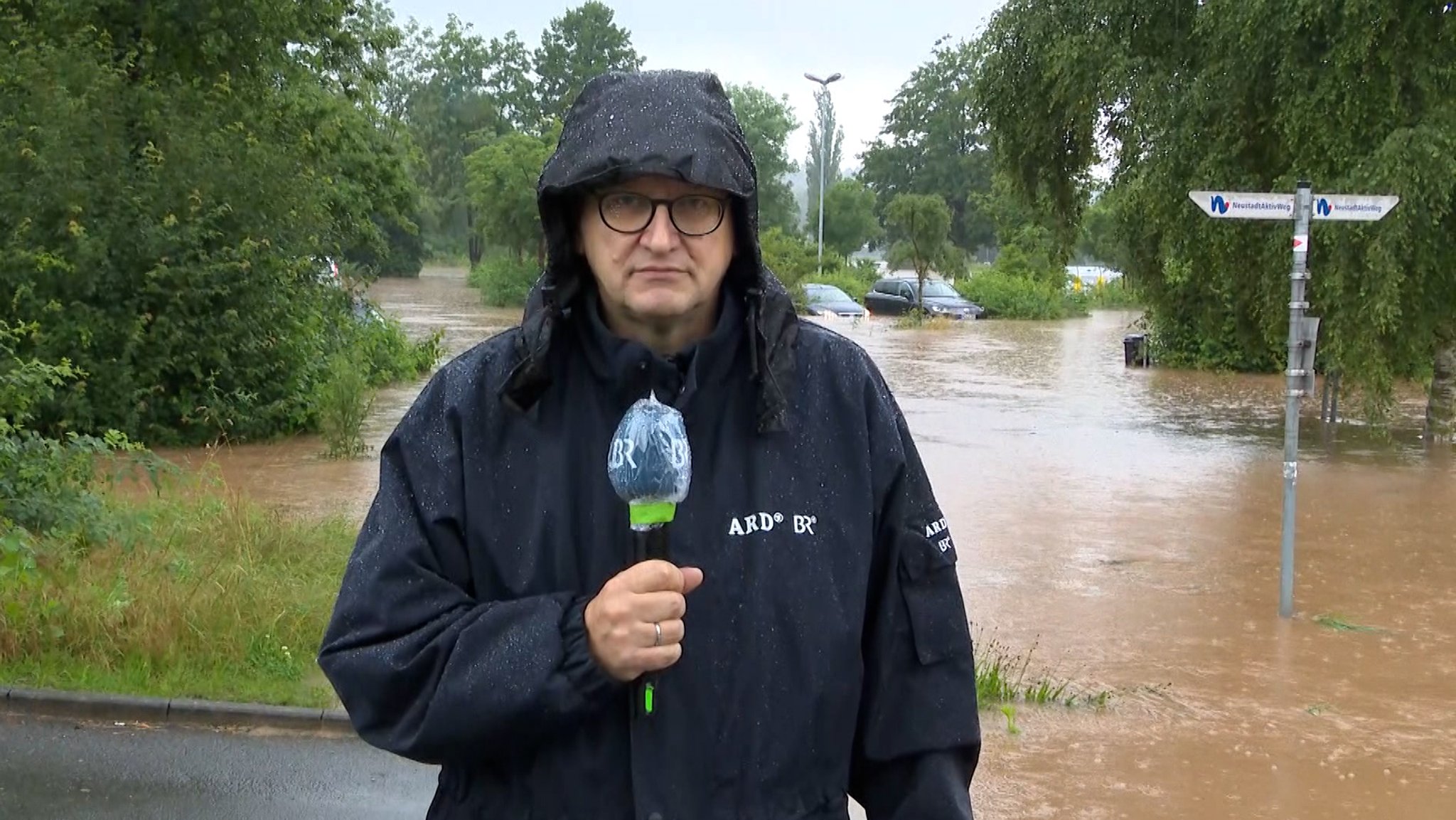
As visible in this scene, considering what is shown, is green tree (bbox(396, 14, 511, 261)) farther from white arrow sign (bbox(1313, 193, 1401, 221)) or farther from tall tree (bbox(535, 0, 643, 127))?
white arrow sign (bbox(1313, 193, 1401, 221))

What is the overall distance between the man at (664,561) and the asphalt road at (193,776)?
3.43 meters

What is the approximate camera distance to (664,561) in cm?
174

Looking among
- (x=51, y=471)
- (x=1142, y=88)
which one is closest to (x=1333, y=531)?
(x=1142, y=88)

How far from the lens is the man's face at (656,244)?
6.36 ft

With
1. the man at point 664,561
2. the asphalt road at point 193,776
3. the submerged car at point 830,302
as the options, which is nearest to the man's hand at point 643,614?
the man at point 664,561

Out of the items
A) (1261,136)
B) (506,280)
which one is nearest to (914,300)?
(506,280)

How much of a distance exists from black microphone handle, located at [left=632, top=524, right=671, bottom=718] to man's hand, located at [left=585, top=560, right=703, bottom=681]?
0.13 ft

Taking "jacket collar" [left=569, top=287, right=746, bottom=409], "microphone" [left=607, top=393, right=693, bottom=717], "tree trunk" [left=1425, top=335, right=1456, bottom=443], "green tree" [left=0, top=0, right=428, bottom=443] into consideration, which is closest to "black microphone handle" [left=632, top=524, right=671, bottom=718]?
"microphone" [left=607, top=393, right=693, bottom=717]

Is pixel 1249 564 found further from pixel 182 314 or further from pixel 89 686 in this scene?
pixel 182 314

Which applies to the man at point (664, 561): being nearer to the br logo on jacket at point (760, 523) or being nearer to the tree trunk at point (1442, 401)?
the br logo on jacket at point (760, 523)

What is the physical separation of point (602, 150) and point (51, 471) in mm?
6133

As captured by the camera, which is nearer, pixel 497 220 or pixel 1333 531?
pixel 1333 531

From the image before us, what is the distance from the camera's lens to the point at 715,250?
6.51 feet

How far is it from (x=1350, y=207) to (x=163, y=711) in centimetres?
708
